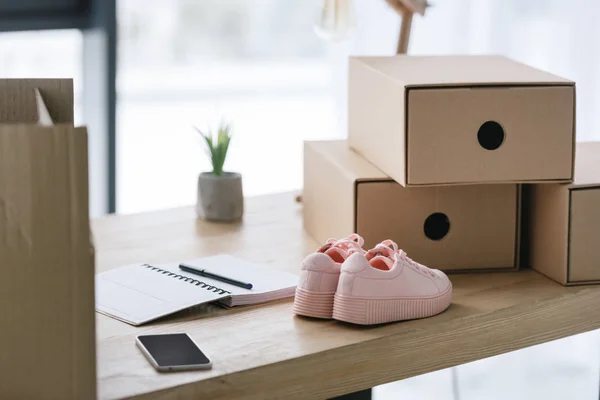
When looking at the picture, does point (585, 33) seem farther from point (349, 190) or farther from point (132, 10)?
point (132, 10)

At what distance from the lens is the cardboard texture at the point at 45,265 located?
85 centimetres

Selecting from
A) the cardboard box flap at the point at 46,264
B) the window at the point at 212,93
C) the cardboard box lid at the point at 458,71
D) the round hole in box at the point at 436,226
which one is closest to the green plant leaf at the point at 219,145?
the cardboard box lid at the point at 458,71

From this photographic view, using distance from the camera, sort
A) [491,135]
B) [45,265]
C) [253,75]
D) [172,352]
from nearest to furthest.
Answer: [45,265], [172,352], [491,135], [253,75]

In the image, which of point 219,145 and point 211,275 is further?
point 219,145

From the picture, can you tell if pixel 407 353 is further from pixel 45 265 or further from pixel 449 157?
pixel 45 265

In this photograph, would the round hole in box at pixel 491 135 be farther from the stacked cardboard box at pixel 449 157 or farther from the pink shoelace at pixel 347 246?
the pink shoelace at pixel 347 246

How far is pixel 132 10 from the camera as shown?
3.83 m

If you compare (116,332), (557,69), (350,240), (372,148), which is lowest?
(116,332)

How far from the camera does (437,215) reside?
1478 mm

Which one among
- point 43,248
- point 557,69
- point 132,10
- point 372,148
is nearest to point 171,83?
point 132,10

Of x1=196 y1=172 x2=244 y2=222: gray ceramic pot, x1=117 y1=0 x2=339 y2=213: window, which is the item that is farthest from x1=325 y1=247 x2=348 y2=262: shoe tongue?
x1=117 y1=0 x2=339 y2=213: window

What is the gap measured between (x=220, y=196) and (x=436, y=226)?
45 centimetres

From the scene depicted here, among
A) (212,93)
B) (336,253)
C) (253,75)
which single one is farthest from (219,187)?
(253,75)

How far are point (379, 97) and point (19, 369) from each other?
30.3 inches
